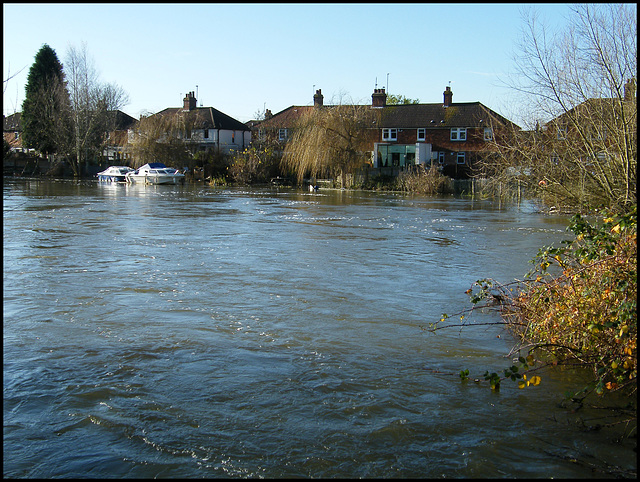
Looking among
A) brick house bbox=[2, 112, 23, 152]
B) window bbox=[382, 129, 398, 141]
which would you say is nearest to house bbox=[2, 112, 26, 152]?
brick house bbox=[2, 112, 23, 152]

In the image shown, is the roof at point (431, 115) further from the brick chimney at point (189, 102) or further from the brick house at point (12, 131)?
the brick house at point (12, 131)

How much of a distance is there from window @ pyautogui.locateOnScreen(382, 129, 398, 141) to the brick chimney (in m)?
26.1

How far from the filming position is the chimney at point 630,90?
17672 millimetres

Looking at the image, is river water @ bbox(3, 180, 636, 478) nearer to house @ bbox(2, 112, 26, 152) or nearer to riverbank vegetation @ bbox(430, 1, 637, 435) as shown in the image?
riverbank vegetation @ bbox(430, 1, 637, 435)

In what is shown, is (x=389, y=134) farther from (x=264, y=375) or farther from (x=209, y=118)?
(x=264, y=375)

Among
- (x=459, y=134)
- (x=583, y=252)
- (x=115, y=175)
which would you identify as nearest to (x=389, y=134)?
(x=459, y=134)

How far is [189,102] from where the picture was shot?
254ft

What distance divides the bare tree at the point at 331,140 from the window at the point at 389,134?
11.0 meters

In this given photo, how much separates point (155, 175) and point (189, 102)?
22258 millimetres

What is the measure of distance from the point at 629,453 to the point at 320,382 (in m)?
3.07

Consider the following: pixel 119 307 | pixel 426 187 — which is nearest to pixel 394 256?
pixel 119 307

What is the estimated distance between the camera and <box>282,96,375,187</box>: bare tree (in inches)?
1969

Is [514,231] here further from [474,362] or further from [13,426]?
[13,426]

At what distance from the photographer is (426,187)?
47.1 m
